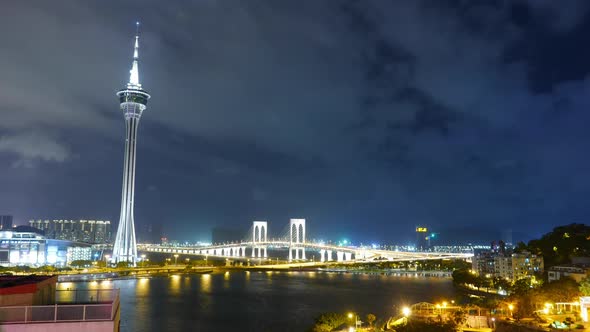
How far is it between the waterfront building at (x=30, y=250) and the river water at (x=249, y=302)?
8.44m

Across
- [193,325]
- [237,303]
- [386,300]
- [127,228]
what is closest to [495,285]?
[386,300]

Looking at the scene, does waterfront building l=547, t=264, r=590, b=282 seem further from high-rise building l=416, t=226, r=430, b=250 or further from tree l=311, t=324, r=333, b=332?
high-rise building l=416, t=226, r=430, b=250

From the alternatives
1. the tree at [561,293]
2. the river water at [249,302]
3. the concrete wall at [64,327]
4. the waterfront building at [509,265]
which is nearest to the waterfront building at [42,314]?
the concrete wall at [64,327]

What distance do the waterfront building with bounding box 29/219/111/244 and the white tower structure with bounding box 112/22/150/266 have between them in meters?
24.3

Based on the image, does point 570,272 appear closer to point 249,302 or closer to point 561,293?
point 561,293

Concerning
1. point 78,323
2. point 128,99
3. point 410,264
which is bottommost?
point 410,264

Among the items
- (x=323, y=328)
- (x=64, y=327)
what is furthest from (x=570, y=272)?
(x=64, y=327)

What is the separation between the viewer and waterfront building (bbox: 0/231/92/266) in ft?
65.3

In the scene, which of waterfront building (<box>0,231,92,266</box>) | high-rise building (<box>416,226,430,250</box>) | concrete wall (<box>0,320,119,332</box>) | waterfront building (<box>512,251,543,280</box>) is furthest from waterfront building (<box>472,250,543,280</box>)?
high-rise building (<box>416,226,430,250</box>)

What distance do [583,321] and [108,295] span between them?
5.21 metres

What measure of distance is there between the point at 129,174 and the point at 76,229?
91.3 ft

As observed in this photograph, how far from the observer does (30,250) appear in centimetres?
2019

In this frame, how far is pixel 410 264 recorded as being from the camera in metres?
22.7

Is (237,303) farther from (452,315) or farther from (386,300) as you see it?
(452,315)
